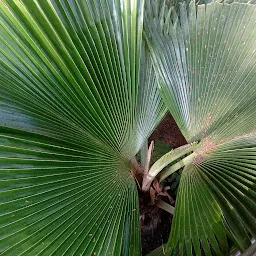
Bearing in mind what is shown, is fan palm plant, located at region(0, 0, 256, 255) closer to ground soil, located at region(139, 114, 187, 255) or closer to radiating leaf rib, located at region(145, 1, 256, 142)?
radiating leaf rib, located at region(145, 1, 256, 142)

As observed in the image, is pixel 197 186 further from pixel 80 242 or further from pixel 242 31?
pixel 242 31

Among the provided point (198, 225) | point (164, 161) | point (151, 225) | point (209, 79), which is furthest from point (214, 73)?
point (151, 225)

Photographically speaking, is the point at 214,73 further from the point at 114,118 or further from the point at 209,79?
the point at 114,118

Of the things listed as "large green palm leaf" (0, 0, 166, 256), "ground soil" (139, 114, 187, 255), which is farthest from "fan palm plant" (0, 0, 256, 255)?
"ground soil" (139, 114, 187, 255)

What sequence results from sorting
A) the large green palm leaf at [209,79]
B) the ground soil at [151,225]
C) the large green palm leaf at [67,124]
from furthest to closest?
the ground soil at [151,225]
the large green palm leaf at [209,79]
the large green palm leaf at [67,124]

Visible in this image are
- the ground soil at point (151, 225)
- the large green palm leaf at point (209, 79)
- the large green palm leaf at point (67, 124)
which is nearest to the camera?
the large green palm leaf at point (67, 124)

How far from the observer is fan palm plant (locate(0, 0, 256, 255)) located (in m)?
0.76

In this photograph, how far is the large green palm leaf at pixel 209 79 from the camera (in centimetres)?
100

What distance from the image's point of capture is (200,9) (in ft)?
3.79

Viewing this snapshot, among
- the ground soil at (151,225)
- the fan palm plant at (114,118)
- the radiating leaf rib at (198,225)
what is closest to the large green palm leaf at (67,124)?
the fan palm plant at (114,118)

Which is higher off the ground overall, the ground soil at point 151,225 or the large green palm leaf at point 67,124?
the large green palm leaf at point 67,124

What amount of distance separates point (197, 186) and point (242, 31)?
0.57 metres

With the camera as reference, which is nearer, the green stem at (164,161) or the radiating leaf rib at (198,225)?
the radiating leaf rib at (198,225)

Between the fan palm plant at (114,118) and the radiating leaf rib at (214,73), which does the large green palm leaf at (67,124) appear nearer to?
the fan palm plant at (114,118)
